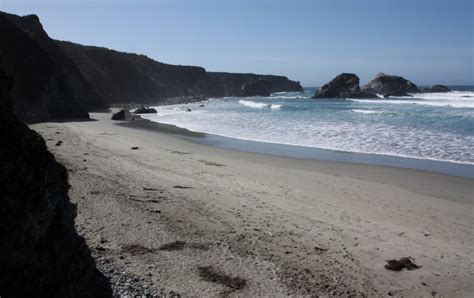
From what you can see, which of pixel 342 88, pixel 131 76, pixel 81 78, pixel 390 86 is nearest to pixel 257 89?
pixel 342 88

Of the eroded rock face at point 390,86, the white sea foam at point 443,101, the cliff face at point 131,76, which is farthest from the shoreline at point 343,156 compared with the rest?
the eroded rock face at point 390,86

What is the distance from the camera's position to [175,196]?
8.09 metres

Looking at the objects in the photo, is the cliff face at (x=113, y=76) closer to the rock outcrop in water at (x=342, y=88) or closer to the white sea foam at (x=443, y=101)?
the rock outcrop in water at (x=342, y=88)

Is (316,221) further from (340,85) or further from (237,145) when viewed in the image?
(340,85)

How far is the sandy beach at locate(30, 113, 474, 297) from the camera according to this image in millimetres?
4949

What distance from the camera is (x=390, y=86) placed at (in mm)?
80875

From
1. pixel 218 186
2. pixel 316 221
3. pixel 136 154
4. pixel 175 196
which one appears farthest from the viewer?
pixel 136 154

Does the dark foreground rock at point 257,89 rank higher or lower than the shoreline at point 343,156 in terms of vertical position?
higher

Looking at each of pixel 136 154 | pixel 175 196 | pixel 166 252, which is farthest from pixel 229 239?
pixel 136 154

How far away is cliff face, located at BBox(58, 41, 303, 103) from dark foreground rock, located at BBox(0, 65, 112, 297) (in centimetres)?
5773

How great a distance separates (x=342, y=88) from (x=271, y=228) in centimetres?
7575

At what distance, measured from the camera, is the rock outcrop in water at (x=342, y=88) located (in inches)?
2975

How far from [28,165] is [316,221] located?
5126 millimetres

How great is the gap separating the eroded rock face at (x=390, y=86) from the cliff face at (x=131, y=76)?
35.7 meters
